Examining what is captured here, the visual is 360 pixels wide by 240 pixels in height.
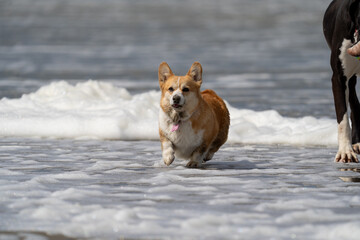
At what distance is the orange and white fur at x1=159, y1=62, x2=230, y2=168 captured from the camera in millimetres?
6168

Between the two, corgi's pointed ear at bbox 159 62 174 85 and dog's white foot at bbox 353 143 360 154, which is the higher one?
corgi's pointed ear at bbox 159 62 174 85

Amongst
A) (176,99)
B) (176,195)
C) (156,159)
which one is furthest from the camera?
(156,159)

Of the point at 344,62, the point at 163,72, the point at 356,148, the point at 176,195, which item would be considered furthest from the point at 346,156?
the point at 176,195

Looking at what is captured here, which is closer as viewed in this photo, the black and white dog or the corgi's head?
the corgi's head

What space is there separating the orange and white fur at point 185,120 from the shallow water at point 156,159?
0.17 m

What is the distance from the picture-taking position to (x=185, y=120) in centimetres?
626

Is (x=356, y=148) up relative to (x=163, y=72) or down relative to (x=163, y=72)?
down

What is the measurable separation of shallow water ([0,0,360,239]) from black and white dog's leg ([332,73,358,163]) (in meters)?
0.30

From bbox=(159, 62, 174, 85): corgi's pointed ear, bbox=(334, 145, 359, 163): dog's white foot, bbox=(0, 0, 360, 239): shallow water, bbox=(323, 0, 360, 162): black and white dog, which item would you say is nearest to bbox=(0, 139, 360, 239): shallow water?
bbox=(0, 0, 360, 239): shallow water

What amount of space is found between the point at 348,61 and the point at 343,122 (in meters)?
0.61

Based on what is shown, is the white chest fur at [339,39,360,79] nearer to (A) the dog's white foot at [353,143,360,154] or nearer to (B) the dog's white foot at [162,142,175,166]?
(A) the dog's white foot at [353,143,360,154]

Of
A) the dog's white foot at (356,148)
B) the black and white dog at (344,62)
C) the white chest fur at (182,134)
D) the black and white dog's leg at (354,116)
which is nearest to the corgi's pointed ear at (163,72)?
the white chest fur at (182,134)

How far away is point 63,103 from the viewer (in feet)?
34.0

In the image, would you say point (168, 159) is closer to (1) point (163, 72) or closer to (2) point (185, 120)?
(2) point (185, 120)
